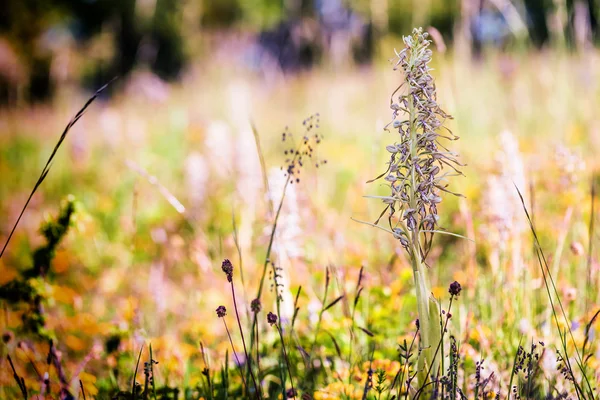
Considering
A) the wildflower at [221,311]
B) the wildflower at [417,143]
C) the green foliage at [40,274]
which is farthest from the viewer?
the green foliage at [40,274]

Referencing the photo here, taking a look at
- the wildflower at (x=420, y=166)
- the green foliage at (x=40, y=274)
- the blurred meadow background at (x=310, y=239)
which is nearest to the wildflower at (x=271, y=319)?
the blurred meadow background at (x=310, y=239)

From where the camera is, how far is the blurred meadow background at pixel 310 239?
5.61ft

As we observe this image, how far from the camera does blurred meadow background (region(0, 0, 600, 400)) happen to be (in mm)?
1710

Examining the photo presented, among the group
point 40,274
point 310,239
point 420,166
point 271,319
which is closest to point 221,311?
point 271,319

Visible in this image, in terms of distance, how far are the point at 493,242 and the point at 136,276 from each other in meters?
2.25

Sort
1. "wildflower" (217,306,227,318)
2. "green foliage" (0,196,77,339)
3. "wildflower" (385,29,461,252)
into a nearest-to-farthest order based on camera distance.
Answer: "wildflower" (385,29,461,252)
"wildflower" (217,306,227,318)
"green foliage" (0,196,77,339)

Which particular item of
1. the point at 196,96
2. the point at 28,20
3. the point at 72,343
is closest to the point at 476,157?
the point at 72,343

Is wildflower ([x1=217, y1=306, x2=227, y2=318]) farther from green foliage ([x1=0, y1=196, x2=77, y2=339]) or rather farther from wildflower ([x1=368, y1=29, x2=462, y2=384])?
green foliage ([x1=0, y1=196, x2=77, y2=339])

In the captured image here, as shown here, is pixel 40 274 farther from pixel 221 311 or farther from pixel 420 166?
pixel 420 166

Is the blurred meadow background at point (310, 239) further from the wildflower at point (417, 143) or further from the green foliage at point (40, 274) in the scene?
the wildflower at point (417, 143)

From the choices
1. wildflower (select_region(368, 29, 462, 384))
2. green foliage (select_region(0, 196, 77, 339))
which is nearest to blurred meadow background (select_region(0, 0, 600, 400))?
green foliage (select_region(0, 196, 77, 339))

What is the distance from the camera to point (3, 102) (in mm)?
14875

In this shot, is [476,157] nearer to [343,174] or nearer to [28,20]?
[343,174]

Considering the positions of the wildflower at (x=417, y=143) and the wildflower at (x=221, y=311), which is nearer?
the wildflower at (x=417, y=143)
